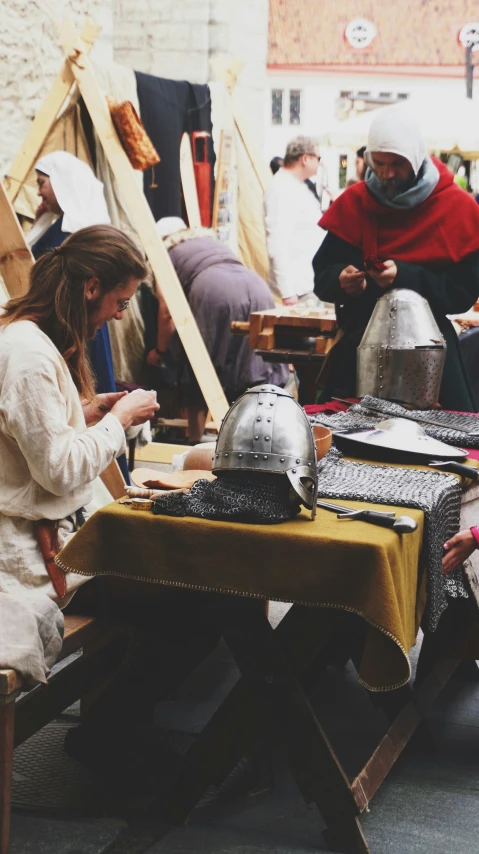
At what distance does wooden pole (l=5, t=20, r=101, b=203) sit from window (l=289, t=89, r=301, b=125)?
26.4 m

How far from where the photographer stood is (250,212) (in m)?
9.41

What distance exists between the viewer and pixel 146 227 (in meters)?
6.82

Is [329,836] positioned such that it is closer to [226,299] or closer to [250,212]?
[226,299]

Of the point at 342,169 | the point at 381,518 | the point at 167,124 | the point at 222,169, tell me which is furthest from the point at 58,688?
the point at 342,169

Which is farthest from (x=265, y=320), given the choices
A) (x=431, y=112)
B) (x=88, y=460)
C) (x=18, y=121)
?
(x=431, y=112)

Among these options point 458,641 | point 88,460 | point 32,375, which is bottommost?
point 458,641

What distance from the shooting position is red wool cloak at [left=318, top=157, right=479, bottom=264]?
13.9 feet

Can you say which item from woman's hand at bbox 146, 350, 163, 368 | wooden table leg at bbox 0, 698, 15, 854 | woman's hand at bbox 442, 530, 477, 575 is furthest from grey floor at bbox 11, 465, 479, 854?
woman's hand at bbox 146, 350, 163, 368

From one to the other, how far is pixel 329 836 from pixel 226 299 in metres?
4.96

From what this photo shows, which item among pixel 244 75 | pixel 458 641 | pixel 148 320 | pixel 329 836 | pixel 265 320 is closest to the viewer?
pixel 329 836

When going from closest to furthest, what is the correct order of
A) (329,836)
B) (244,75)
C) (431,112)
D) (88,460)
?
(329,836), (88,460), (244,75), (431,112)

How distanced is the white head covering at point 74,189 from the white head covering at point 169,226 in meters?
1.74

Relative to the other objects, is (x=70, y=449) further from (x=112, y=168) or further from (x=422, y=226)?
(x=112, y=168)

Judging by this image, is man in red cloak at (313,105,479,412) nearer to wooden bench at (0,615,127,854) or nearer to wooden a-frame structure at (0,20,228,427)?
wooden bench at (0,615,127,854)
